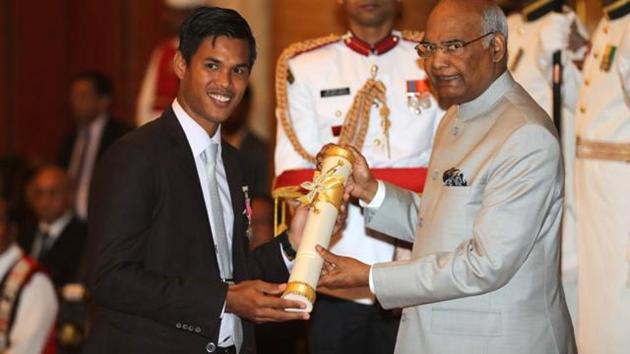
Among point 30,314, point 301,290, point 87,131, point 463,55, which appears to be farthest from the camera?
point 87,131

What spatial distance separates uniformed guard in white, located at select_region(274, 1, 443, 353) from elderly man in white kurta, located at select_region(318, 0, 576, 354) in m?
0.82

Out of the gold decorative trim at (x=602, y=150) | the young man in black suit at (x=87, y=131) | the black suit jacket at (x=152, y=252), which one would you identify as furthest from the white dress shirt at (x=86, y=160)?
the black suit jacket at (x=152, y=252)

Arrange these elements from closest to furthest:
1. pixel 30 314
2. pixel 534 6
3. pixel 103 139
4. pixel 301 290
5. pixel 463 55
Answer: pixel 301 290, pixel 463 55, pixel 534 6, pixel 30 314, pixel 103 139

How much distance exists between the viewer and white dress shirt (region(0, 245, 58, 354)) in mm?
6289

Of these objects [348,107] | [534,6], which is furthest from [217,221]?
[534,6]

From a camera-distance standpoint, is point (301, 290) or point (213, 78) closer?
point (301, 290)

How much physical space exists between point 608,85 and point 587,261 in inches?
27.3

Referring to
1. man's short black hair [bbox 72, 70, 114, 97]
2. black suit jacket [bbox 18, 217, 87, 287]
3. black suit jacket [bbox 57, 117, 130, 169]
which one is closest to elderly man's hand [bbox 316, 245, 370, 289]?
black suit jacket [bbox 18, 217, 87, 287]

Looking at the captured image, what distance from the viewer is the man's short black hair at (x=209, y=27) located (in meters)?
4.05

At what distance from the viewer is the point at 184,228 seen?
154 inches

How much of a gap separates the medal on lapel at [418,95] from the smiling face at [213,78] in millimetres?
1109

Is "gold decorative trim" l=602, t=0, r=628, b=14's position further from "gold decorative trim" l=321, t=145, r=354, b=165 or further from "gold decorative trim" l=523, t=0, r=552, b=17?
"gold decorative trim" l=321, t=145, r=354, b=165

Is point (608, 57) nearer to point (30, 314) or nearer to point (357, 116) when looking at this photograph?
point (357, 116)

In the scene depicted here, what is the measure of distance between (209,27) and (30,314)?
272cm
